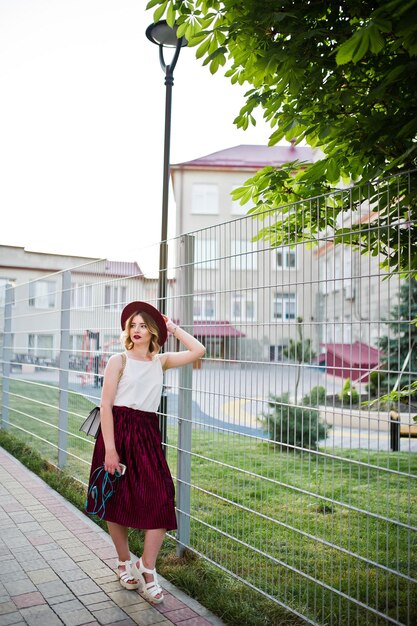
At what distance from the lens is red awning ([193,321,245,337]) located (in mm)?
3974

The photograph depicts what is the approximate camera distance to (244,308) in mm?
3637

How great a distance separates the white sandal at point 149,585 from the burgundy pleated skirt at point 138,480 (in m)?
0.28

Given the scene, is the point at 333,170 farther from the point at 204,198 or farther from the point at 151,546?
the point at 204,198

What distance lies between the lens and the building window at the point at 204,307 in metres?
4.23

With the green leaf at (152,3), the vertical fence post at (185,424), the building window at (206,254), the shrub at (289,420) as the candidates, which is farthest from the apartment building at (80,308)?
the green leaf at (152,3)

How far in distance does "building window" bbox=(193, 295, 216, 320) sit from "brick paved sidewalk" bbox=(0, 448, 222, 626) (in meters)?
1.86

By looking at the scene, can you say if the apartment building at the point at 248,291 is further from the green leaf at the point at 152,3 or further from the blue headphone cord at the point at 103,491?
the green leaf at the point at 152,3

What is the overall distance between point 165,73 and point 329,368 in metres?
4.65

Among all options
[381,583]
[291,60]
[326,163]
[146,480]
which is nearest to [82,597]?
[146,480]

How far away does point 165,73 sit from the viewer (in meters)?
6.61

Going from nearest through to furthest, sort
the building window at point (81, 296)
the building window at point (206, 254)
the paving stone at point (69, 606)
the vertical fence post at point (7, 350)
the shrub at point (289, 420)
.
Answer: the shrub at point (289, 420) → the paving stone at point (69, 606) → the building window at point (206, 254) → the building window at point (81, 296) → the vertical fence post at point (7, 350)

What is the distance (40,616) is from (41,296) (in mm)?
5546

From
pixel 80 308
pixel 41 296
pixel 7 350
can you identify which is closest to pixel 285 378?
pixel 80 308

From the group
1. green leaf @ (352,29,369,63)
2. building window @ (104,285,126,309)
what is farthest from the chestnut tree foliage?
building window @ (104,285,126,309)
